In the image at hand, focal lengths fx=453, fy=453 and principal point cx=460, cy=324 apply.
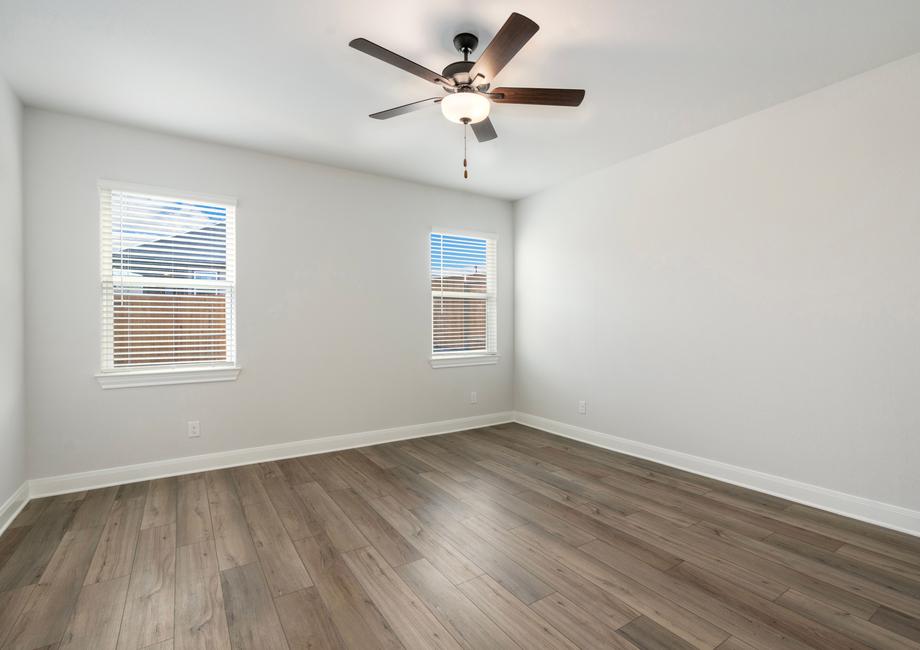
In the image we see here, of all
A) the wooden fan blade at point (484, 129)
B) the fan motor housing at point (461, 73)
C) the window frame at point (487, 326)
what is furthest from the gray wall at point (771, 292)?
the fan motor housing at point (461, 73)

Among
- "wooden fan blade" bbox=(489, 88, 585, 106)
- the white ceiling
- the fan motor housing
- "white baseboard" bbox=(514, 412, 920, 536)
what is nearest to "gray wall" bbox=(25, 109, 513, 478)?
the white ceiling

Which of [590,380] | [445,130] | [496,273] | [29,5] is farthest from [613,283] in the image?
[29,5]

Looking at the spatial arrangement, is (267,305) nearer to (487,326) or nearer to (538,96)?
(487,326)

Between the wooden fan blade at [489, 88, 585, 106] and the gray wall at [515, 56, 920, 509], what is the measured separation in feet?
5.52

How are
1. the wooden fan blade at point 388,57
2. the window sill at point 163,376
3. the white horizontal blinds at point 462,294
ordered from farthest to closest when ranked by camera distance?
1. the white horizontal blinds at point 462,294
2. the window sill at point 163,376
3. the wooden fan blade at point 388,57

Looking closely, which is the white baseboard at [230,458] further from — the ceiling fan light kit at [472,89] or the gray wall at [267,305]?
the ceiling fan light kit at [472,89]

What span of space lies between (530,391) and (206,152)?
3915mm

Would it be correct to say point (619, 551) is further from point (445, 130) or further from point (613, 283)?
point (445, 130)

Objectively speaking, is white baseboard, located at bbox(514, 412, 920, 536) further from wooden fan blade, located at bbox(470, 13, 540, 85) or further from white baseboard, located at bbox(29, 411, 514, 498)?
wooden fan blade, located at bbox(470, 13, 540, 85)

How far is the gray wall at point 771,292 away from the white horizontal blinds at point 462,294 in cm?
109

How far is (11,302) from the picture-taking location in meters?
2.82

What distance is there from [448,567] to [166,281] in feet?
9.74

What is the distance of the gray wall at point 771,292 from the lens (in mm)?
2635

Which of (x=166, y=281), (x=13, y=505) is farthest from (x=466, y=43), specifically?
(x=13, y=505)
